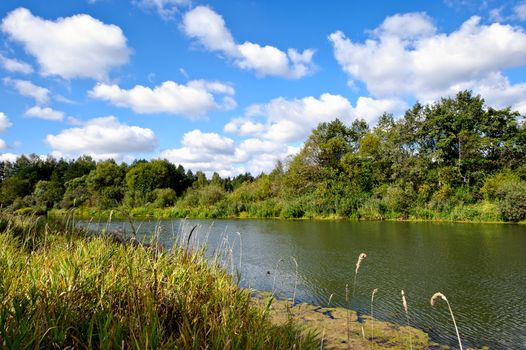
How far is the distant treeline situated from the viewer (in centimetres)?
2708

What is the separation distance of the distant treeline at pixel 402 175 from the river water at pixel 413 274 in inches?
423

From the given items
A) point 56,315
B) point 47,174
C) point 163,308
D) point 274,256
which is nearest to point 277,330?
point 163,308

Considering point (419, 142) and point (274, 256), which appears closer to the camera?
point (274, 256)

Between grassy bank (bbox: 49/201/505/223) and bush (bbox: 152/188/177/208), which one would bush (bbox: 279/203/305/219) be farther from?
bush (bbox: 152/188/177/208)

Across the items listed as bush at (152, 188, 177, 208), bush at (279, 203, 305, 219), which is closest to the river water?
bush at (279, 203, 305, 219)

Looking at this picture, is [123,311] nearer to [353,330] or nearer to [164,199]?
[353,330]

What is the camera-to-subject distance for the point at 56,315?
2320 mm

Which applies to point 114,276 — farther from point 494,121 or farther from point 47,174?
point 47,174

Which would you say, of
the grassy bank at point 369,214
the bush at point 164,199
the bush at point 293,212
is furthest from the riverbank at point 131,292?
the bush at point 164,199

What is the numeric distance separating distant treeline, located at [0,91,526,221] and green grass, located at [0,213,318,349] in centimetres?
2162

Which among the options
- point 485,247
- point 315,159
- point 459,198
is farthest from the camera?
point 315,159

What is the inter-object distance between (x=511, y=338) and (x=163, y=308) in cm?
532

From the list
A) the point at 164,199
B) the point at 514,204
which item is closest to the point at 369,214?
the point at 514,204

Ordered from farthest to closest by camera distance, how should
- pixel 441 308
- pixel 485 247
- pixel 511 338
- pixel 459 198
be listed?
pixel 459 198 < pixel 485 247 < pixel 441 308 < pixel 511 338
